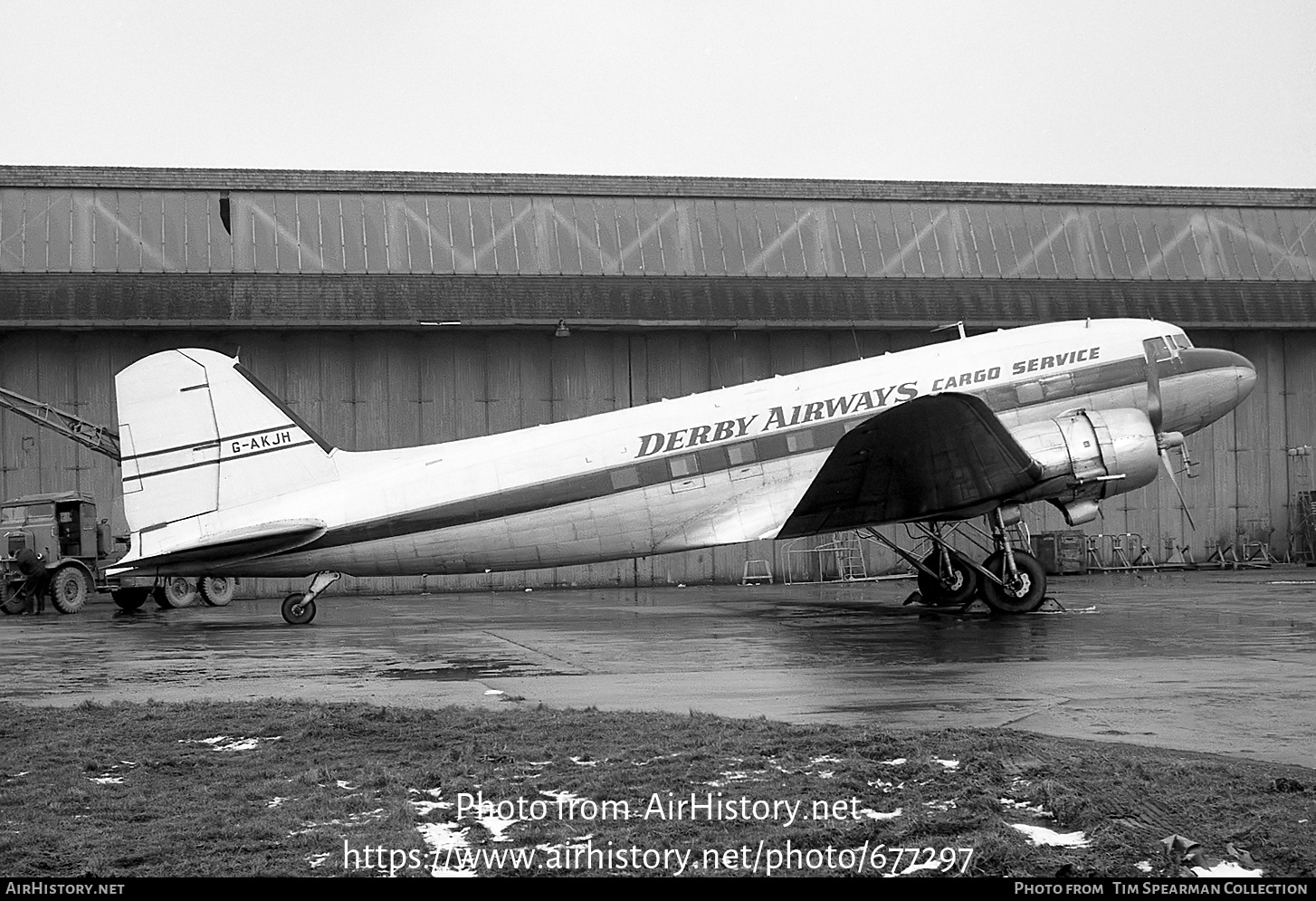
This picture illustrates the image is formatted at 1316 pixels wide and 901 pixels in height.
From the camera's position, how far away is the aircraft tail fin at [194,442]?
62.5ft

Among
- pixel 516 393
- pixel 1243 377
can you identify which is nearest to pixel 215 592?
pixel 516 393

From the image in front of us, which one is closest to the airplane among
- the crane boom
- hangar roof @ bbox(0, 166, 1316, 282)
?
the crane boom

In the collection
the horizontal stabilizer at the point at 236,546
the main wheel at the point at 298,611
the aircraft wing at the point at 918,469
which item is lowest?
the main wheel at the point at 298,611

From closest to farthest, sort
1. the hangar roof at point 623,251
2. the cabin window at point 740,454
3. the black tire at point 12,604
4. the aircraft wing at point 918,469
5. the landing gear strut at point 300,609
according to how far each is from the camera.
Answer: the aircraft wing at point 918,469 < the cabin window at point 740,454 < the landing gear strut at point 300,609 < the black tire at point 12,604 < the hangar roof at point 623,251

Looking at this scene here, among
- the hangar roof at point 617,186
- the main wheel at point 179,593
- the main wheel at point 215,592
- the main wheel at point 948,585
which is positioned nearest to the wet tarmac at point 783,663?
the main wheel at point 948,585

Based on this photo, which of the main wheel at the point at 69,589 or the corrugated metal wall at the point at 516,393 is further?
the corrugated metal wall at the point at 516,393

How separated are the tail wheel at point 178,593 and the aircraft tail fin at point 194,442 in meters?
9.96

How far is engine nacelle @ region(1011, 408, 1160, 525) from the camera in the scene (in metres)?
19.8

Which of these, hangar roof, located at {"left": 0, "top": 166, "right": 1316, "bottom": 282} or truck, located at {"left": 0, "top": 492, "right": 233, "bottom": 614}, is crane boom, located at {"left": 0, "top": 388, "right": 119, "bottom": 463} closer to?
truck, located at {"left": 0, "top": 492, "right": 233, "bottom": 614}

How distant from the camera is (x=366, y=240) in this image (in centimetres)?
3534

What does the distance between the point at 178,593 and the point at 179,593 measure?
0.03m

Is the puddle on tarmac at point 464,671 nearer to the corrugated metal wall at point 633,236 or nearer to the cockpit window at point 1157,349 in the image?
the cockpit window at point 1157,349
